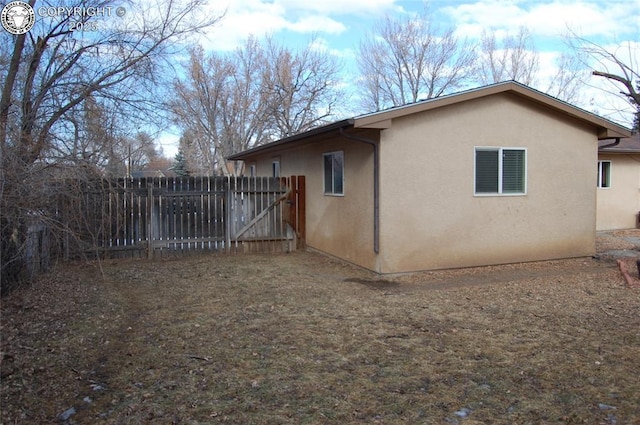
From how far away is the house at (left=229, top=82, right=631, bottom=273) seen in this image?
8.87m

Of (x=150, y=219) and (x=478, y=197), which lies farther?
(x=150, y=219)

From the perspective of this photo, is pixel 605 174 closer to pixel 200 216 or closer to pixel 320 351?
pixel 200 216

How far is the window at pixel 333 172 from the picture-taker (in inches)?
411

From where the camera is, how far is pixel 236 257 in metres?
11.3

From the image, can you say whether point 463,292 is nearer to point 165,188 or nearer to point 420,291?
point 420,291

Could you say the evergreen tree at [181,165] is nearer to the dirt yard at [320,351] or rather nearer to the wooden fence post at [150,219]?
the wooden fence post at [150,219]

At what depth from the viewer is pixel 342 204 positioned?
1033cm

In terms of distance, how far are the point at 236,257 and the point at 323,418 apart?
791 cm

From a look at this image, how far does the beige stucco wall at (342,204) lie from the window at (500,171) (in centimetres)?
214

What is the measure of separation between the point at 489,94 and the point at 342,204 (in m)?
3.45

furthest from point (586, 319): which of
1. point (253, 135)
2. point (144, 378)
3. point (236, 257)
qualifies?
point (253, 135)

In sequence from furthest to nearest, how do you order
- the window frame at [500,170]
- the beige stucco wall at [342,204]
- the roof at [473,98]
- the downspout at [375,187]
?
the window frame at [500,170] → the beige stucco wall at [342,204] → the downspout at [375,187] → the roof at [473,98]

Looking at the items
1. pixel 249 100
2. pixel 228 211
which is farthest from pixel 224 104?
pixel 228 211

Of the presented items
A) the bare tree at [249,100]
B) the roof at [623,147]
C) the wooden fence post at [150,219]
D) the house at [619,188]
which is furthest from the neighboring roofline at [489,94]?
the bare tree at [249,100]
